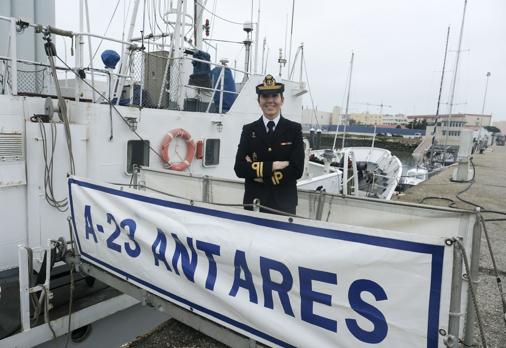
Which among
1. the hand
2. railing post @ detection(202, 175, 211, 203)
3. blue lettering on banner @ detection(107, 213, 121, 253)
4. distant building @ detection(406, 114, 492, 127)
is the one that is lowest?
blue lettering on banner @ detection(107, 213, 121, 253)

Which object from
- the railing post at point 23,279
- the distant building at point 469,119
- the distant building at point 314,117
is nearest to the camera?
the railing post at point 23,279

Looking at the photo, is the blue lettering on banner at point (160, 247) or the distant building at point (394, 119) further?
the distant building at point (394, 119)

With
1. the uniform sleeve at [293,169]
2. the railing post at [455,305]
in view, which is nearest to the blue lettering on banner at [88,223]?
the uniform sleeve at [293,169]

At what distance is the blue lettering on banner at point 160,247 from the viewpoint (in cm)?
279

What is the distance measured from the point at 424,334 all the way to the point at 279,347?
0.88 meters

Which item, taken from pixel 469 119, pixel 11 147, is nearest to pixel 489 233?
pixel 11 147

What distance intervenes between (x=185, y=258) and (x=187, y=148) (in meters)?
3.68

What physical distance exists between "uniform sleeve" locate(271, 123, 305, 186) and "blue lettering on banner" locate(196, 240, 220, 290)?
782 mm

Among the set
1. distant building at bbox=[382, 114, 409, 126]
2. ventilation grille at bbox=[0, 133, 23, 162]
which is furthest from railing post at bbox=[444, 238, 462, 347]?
distant building at bbox=[382, 114, 409, 126]

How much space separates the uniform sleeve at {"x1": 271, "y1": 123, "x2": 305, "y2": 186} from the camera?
116 inches

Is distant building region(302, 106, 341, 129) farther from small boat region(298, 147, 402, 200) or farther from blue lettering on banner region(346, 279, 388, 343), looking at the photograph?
blue lettering on banner region(346, 279, 388, 343)

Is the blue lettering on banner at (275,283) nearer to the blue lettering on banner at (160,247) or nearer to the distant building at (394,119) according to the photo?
the blue lettering on banner at (160,247)

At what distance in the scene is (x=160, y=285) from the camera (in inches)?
115

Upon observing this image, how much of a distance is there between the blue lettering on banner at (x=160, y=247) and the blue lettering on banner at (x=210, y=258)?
0.36 m
